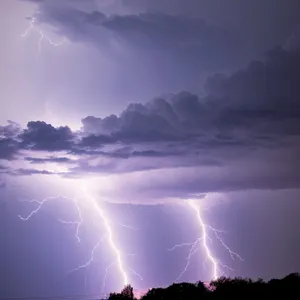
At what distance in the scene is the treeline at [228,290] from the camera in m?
22.0

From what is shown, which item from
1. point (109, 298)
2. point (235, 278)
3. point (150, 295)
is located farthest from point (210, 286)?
point (109, 298)

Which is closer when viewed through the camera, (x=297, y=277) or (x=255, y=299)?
(x=255, y=299)

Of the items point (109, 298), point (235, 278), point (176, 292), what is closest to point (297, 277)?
point (235, 278)

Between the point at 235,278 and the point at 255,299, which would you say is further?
the point at 235,278

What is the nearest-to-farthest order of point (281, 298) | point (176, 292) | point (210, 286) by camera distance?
point (281, 298)
point (176, 292)
point (210, 286)

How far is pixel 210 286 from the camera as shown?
28.9m

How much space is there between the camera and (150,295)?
2783cm

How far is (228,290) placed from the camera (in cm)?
2431

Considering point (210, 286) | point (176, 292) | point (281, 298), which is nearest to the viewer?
point (281, 298)

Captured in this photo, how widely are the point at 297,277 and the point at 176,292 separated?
6.67 meters

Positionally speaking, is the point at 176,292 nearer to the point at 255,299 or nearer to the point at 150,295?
the point at 150,295

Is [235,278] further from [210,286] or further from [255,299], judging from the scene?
[255,299]

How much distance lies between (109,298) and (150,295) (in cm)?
246

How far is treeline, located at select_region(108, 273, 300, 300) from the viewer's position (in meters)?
22.0
